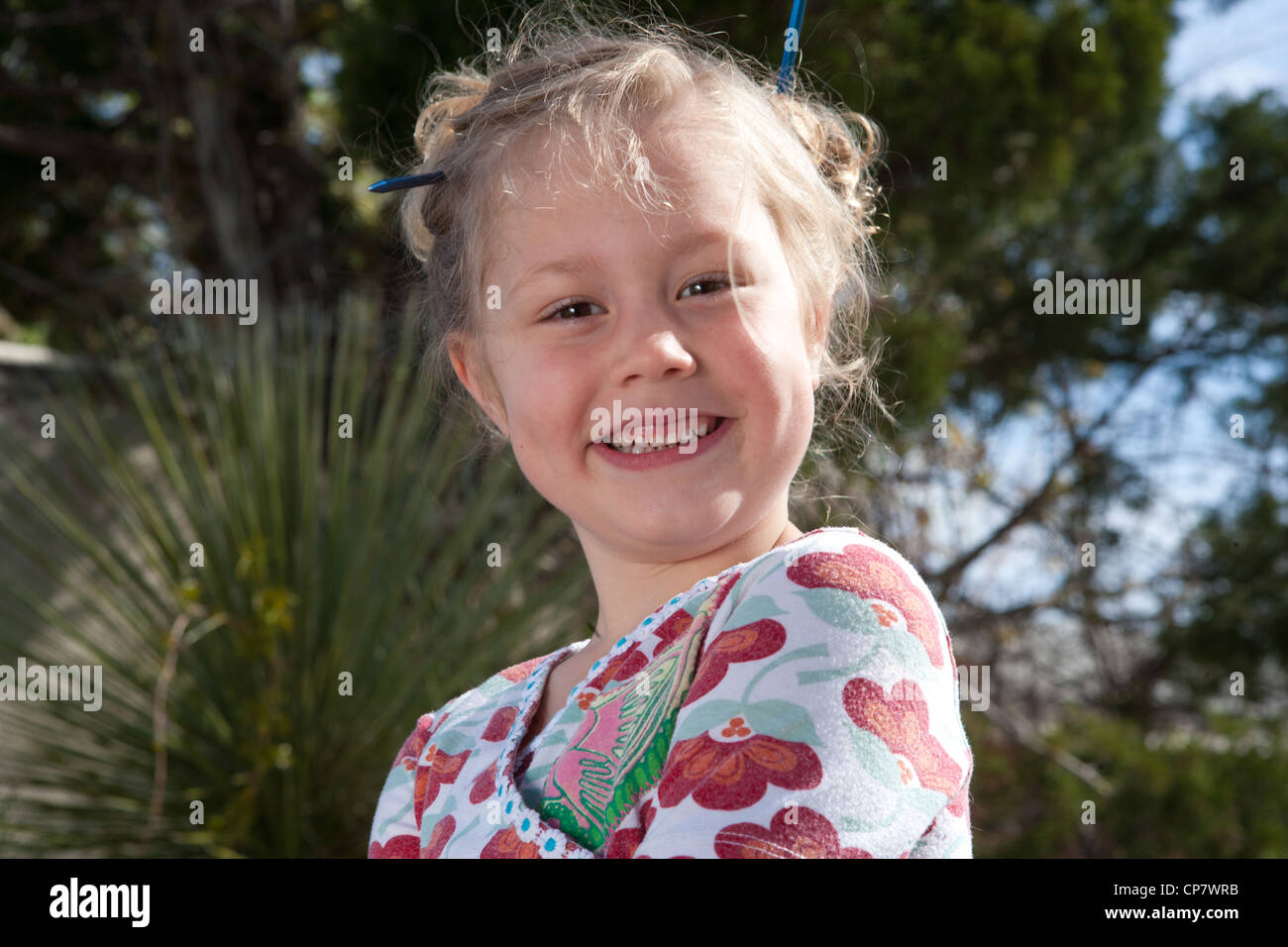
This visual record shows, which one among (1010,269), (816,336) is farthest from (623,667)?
(1010,269)

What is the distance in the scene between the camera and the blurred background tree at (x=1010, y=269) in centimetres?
286

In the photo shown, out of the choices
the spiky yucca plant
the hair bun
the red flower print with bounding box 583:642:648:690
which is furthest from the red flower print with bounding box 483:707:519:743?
the spiky yucca plant

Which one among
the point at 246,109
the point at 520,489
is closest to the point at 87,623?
the point at 520,489

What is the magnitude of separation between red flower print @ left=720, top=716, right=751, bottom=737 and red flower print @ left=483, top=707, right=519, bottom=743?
11.2 inches

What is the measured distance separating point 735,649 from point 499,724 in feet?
0.93

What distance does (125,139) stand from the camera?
12.3 feet

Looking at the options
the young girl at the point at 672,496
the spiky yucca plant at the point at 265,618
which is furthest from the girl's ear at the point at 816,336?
the spiky yucca plant at the point at 265,618

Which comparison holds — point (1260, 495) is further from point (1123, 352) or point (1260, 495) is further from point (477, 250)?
point (477, 250)

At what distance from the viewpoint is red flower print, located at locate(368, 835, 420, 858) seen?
750 millimetres

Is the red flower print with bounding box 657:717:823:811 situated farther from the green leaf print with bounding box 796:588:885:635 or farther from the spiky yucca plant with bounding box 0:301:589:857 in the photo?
the spiky yucca plant with bounding box 0:301:589:857

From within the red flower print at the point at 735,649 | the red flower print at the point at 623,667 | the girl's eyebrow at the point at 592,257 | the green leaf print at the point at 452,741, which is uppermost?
the girl's eyebrow at the point at 592,257

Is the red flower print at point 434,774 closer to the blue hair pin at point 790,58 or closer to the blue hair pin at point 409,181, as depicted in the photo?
the blue hair pin at point 409,181

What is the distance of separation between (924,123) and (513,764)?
2438 millimetres

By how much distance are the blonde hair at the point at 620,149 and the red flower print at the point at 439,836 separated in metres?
0.31
